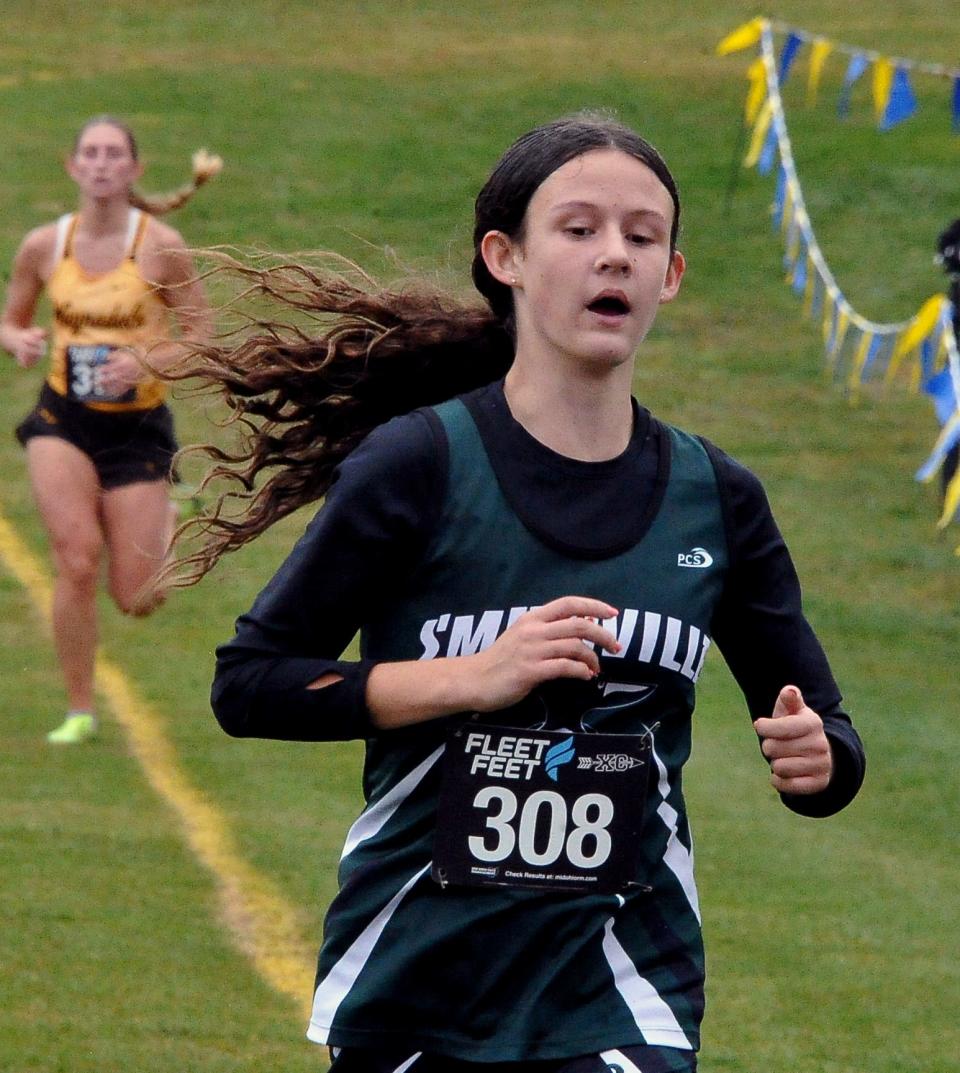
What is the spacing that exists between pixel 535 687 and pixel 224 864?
174 inches

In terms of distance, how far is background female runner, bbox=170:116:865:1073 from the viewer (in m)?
3.08

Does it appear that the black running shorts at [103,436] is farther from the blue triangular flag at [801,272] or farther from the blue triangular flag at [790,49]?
the blue triangular flag at [801,272]

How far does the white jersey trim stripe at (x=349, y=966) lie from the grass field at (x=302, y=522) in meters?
1.13

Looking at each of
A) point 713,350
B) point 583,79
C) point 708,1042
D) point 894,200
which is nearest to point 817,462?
point 713,350

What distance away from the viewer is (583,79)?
78.0ft

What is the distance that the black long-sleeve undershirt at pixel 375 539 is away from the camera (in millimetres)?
3064

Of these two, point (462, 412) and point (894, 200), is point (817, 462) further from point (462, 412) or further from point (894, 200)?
point (462, 412)

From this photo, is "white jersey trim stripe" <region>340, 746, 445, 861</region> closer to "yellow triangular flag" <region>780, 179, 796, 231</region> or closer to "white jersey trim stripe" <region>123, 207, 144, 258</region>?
"white jersey trim stripe" <region>123, 207, 144, 258</region>

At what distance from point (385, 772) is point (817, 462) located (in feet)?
37.5

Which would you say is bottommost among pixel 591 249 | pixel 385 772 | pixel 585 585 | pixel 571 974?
pixel 571 974

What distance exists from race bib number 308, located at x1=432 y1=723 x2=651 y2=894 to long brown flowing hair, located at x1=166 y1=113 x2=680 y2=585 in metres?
0.67

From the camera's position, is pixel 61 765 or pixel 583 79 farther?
pixel 583 79

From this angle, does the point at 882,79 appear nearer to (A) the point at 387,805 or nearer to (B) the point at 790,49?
(B) the point at 790,49

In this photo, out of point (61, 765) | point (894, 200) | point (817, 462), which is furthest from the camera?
point (894, 200)
